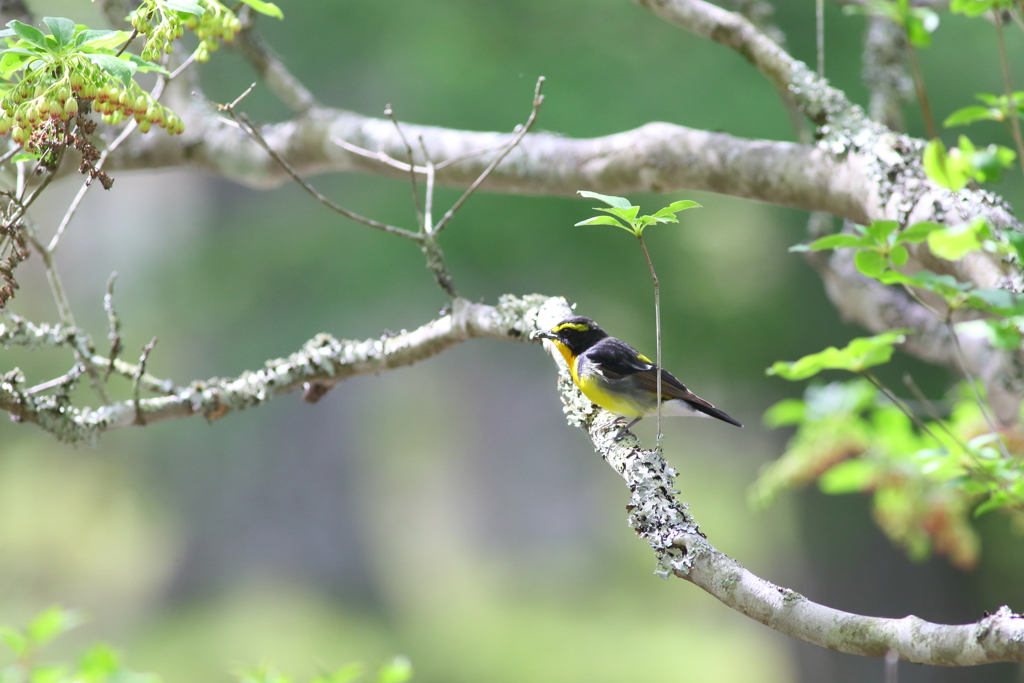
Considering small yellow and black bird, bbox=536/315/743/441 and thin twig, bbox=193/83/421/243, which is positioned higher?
thin twig, bbox=193/83/421/243

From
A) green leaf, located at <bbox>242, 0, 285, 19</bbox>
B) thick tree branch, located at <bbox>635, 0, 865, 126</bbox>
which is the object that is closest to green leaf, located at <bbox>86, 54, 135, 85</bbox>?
green leaf, located at <bbox>242, 0, 285, 19</bbox>

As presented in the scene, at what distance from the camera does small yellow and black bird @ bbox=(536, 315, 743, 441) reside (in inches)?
82.0

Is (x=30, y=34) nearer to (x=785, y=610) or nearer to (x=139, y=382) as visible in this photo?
(x=139, y=382)

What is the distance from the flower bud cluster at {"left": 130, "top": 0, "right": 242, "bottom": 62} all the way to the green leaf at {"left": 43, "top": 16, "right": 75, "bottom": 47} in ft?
0.33

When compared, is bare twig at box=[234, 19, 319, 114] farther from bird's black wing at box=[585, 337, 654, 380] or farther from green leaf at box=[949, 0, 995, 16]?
green leaf at box=[949, 0, 995, 16]

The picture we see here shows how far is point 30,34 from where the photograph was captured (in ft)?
3.71

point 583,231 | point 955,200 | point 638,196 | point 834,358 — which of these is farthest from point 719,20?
point 583,231

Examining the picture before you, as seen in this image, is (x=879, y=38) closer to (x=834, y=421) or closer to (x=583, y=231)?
(x=834, y=421)

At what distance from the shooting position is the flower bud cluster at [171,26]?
49.2 inches

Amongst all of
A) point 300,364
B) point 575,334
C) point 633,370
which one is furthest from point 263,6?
point 633,370

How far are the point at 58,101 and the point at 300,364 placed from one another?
45.4 inches

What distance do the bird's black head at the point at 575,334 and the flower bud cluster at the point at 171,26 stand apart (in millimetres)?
1065

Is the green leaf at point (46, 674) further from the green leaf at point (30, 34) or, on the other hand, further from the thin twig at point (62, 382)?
the green leaf at point (30, 34)

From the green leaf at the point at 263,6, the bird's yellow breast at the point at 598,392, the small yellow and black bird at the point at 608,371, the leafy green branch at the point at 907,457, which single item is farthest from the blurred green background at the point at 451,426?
the green leaf at the point at 263,6
